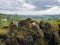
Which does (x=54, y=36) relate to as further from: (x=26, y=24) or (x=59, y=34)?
(x=26, y=24)

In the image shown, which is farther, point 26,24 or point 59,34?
point 59,34

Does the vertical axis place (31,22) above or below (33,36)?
above

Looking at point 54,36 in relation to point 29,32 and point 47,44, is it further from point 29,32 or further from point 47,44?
point 29,32

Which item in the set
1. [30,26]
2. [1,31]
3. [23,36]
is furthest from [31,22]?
[1,31]

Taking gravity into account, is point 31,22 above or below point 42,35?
above

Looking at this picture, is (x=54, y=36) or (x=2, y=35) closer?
(x=2, y=35)

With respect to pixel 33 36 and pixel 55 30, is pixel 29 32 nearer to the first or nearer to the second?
pixel 33 36

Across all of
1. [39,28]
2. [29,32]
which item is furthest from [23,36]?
[39,28]

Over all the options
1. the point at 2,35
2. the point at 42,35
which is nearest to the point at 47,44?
the point at 42,35
